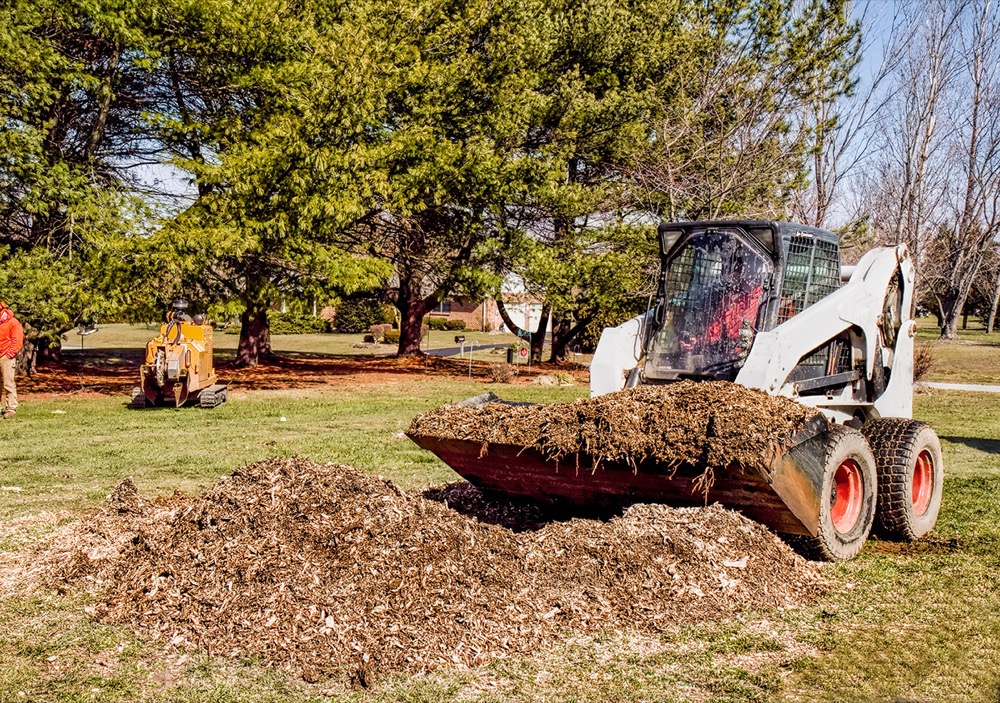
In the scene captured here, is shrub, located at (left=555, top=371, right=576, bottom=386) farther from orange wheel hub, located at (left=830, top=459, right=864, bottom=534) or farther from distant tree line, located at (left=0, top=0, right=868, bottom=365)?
orange wheel hub, located at (left=830, top=459, right=864, bottom=534)

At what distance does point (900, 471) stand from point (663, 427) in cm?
244

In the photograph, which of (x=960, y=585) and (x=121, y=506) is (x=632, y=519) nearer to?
(x=960, y=585)

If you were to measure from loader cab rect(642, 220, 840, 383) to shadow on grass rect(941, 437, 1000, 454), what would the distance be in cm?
629

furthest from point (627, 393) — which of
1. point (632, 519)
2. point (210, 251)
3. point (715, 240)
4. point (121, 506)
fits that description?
point (210, 251)

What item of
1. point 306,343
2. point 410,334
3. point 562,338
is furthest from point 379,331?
point 562,338

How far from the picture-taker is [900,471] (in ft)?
23.8

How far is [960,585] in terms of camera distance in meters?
6.26

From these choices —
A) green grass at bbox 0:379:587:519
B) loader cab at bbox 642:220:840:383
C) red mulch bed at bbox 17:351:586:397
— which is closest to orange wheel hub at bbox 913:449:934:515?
loader cab at bbox 642:220:840:383

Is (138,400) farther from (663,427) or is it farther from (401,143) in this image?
(663,427)

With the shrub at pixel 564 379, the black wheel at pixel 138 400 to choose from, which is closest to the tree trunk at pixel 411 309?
the shrub at pixel 564 379

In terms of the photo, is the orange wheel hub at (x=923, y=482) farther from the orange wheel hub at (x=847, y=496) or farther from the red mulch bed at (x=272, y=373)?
the red mulch bed at (x=272, y=373)

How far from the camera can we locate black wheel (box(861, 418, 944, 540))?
726 cm

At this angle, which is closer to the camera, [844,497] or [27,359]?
[844,497]

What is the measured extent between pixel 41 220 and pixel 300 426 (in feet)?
26.5
